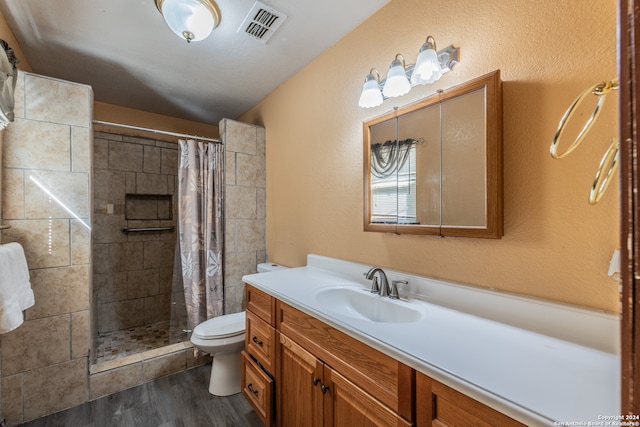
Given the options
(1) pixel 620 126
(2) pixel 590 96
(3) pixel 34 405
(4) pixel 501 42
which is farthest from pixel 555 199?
(3) pixel 34 405

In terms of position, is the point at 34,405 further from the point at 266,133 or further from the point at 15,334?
the point at 266,133

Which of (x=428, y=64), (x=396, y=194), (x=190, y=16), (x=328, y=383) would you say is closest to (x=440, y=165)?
(x=396, y=194)

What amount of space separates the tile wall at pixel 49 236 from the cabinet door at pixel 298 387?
145cm

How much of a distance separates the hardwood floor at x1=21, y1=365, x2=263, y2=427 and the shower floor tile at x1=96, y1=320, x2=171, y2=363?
0.47 m

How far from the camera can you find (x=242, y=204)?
2.48 m

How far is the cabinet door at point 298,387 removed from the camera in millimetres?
1116

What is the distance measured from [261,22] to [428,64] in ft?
3.43

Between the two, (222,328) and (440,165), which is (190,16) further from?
(222,328)

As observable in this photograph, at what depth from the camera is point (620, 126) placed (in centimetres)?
31

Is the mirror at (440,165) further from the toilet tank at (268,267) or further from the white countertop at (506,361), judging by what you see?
the toilet tank at (268,267)

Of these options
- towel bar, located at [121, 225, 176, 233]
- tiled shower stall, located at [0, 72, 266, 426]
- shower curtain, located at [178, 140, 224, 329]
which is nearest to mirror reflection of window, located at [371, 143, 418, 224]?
shower curtain, located at [178, 140, 224, 329]

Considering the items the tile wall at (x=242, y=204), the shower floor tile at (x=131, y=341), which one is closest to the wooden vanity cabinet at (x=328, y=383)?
the tile wall at (x=242, y=204)

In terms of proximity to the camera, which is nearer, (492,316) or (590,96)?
(590,96)

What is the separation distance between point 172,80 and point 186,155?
0.63 metres
